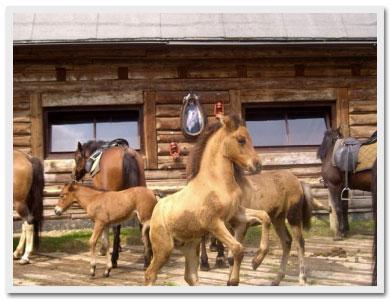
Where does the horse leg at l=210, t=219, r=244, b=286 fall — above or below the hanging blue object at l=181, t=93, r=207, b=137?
below

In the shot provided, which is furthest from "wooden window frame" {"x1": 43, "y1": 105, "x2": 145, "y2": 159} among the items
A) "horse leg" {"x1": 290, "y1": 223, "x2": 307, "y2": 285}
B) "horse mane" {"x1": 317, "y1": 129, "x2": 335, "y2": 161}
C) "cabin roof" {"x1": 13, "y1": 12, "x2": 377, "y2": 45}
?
"horse leg" {"x1": 290, "y1": 223, "x2": 307, "y2": 285}

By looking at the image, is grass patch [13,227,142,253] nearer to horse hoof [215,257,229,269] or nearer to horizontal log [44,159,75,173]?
horizontal log [44,159,75,173]

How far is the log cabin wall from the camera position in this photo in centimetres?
949

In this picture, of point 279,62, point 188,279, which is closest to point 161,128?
point 279,62

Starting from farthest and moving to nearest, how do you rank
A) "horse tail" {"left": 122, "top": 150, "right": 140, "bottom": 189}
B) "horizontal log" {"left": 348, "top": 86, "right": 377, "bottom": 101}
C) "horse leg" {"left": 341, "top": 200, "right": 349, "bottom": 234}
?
"horizontal log" {"left": 348, "top": 86, "right": 377, "bottom": 101}, "horse leg" {"left": 341, "top": 200, "right": 349, "bottom": 234}, "horse tail" {"left": 122, "top": 150, "right": 140, "bottom": 189}

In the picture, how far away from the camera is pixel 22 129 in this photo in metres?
9.47

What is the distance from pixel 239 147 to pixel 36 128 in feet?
18.7

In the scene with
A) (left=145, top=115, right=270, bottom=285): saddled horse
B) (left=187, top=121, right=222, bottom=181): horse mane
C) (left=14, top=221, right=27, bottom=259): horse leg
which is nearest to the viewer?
(left=145, top=115, right=270, bottom=285): saddled horse

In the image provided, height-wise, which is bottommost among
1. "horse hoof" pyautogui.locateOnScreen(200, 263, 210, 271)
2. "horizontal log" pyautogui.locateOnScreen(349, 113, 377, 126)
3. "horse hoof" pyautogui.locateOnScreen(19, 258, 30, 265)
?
"horse hoof" pyautogui.locateOnScreen(19, 258, 30, 265)

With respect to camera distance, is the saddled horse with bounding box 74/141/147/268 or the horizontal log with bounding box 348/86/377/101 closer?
the saddled horse with bounding box 74/141/147/268

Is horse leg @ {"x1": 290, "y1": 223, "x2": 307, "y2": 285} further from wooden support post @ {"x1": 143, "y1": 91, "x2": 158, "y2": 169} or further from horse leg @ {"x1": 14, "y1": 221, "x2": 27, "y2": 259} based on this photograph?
wooden support post @ {"x1": 143, "y1": 91, "x2": 158, "y2": 169}

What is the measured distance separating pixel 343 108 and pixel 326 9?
4.03m
